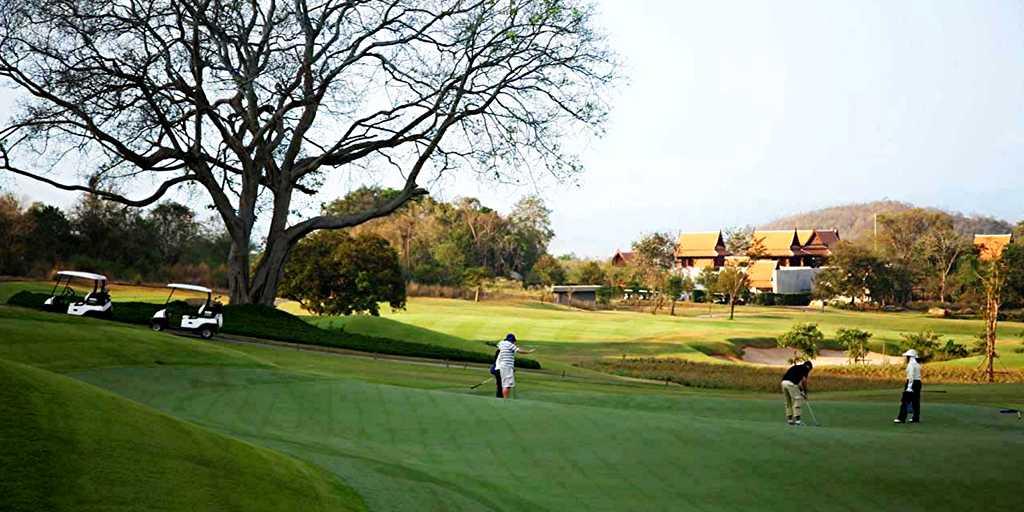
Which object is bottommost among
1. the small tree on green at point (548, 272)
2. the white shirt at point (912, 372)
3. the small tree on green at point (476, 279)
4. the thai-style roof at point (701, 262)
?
the white shirt at point (912, 372)

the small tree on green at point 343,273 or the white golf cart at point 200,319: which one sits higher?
the small tree on green at point 343,273

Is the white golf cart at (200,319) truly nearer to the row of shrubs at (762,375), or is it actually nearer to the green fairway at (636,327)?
the green fairway at (636,327)

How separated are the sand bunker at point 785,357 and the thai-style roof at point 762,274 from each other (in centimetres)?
4365

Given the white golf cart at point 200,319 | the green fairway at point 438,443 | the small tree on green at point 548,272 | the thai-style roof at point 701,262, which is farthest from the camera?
the thai-style roof at point 701,262

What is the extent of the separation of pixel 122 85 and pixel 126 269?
30.3 meters

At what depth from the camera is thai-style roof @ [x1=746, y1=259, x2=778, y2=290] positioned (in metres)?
116

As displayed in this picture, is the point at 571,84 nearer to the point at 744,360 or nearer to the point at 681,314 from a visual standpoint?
the point at 744,360

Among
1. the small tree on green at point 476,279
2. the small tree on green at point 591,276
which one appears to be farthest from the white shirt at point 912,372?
the small tree on green at point 591,276

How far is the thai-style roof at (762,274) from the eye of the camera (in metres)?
116

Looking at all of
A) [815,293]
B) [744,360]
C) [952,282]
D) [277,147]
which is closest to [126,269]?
[277,147]

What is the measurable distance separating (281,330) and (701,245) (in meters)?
105

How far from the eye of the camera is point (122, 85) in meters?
38.4

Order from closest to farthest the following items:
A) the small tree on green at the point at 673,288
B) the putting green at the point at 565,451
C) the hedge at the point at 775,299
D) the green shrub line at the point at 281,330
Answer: the putting green at the point at 565,451, the green shrub line at the point at 281,330, the small tree on green at the point at 673,288, the hedge at the point at 775,299

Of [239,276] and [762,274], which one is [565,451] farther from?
[762,274]
